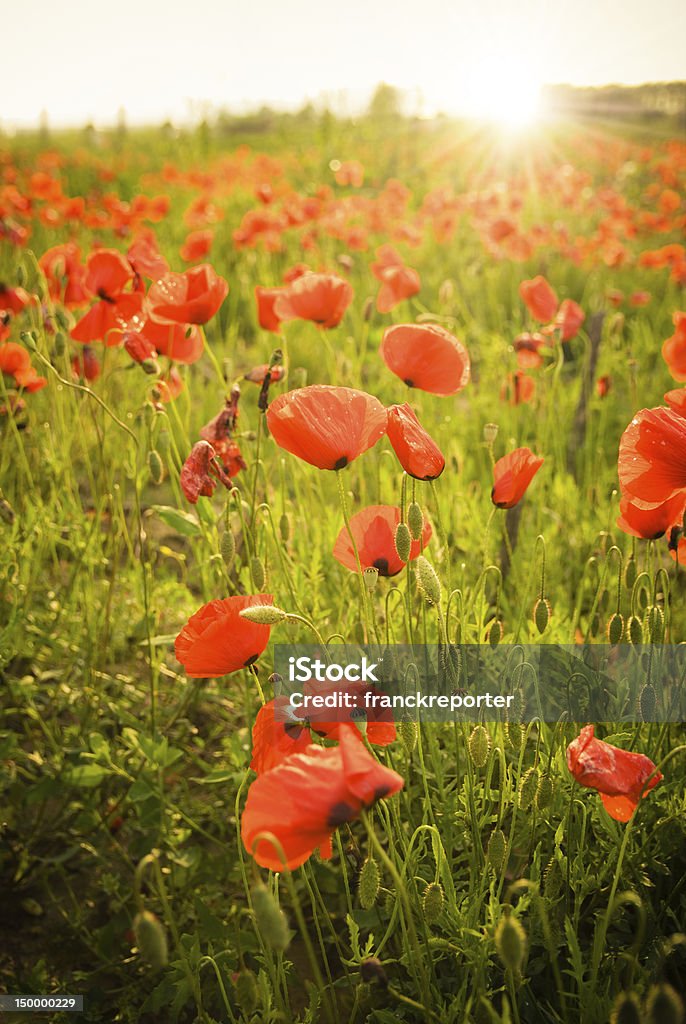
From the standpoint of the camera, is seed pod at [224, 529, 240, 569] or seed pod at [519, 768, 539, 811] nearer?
seed pod at [519, 768, 539, 811]

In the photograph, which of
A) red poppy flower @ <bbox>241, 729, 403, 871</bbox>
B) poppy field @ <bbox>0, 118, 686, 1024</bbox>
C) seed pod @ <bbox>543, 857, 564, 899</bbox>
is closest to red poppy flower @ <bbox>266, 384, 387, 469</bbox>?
poppy field @ <bbox>0, 118, 686, 1024</bbox>

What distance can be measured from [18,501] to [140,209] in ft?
9.72

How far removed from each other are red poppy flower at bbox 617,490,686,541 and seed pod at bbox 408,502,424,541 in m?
0.36

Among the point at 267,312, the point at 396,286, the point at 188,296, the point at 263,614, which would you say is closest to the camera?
the point at 263,614

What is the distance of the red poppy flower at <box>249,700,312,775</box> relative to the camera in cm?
100

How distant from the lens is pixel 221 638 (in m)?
1.06

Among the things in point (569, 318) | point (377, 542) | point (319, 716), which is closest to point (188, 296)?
point (377, 542)

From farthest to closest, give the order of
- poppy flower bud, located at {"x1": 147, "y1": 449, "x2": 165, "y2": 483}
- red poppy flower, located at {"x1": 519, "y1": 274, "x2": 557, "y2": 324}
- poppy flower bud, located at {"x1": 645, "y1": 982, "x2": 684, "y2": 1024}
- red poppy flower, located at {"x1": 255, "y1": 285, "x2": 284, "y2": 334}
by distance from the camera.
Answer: red poppy flower, located at {"x1": 519, "y1": 274, "x2": 557, "y2": 324} → red poppy flower, located at {"x1": 255, "y1": 285, "x2": 284, "y2": 334} → poppy flower bud, located at {"x1": 147, "y1": 449, "x2": 165, "y2": 483} → poppy flower bud, located at {"x1": 645, "y1": 982, "x2": 684, "y2": 1024}

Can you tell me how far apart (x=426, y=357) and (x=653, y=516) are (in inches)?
19.2

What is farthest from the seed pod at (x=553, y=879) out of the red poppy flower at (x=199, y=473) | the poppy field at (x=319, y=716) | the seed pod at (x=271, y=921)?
the red poppy flower at (x=199, y=473)

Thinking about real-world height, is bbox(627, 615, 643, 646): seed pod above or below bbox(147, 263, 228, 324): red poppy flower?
below

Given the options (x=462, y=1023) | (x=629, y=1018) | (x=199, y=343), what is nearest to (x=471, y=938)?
(x=462, y=1023)

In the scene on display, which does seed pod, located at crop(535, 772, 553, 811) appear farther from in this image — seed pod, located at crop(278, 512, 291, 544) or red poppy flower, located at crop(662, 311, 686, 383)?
red poppy flower, located at crop(662, 311, 686, 383)

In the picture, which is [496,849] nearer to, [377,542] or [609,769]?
[609,769]
